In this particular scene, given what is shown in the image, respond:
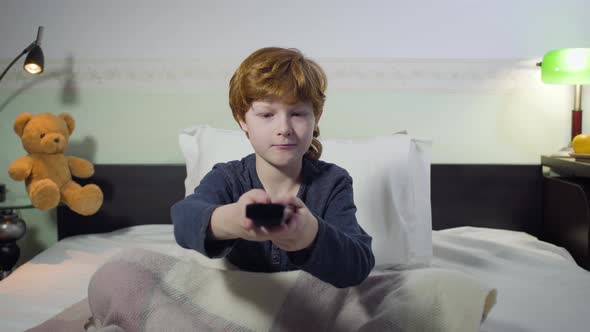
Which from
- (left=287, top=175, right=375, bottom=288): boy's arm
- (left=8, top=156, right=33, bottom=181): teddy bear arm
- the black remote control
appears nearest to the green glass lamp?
(left=287, top=175, right=375, bottom=288): boy's arm

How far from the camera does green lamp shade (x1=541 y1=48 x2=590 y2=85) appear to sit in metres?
1.84

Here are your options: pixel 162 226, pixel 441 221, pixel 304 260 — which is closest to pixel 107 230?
pixel 162 226

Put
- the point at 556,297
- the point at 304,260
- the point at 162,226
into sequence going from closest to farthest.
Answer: the point at 304,260, the point at 556,297, the point at 162,226

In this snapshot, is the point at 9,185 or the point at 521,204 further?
the point at 9,185

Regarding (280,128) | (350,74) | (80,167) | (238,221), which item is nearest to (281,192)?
(280,128)

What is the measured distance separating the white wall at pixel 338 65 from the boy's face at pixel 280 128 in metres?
1.17

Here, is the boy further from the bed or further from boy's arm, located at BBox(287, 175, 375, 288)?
the bed

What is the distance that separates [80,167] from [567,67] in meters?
1.73

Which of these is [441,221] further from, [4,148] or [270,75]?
[4,148]

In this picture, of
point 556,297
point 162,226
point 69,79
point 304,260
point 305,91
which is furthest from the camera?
point 69,79

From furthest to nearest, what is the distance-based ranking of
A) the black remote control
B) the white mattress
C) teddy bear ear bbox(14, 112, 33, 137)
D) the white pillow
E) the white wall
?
the white wall → teddy bear ear bbox(14, 112, 33, 137) → the white pillow → the white mattress → the black remote control

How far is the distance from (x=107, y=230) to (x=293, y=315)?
1395 mm

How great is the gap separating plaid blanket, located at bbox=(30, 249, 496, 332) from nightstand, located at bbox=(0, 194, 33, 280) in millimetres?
1066

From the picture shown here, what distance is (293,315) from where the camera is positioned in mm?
938
